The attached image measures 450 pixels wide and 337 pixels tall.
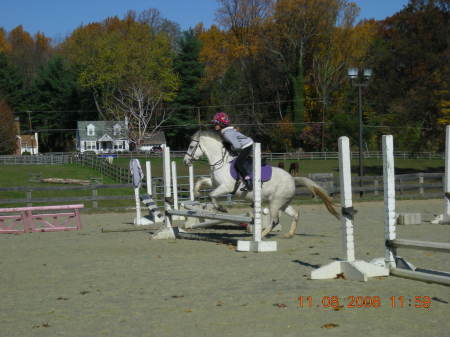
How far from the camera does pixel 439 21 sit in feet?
142

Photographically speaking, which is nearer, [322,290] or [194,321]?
[194,321]

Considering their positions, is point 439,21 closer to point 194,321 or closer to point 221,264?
point 221,264

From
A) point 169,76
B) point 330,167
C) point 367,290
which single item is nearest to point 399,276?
point 367,290

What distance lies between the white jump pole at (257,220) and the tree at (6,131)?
225ft

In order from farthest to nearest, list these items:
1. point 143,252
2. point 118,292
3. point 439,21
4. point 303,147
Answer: point 303,147, point 439,21, point 143,252, point 118,292

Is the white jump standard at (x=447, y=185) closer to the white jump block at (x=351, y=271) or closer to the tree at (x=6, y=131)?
the white jump block at (x=351, y=271)

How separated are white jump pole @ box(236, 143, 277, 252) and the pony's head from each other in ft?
9.58

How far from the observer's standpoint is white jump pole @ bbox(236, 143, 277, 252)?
1039cm

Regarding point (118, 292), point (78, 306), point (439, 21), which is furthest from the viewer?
point (439, 21)

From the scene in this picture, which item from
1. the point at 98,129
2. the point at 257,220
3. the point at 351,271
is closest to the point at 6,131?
the point at 98,129

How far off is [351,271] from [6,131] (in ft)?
243

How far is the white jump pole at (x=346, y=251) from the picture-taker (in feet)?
25.0

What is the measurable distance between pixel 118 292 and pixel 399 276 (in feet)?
10.9

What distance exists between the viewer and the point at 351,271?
7.64m
